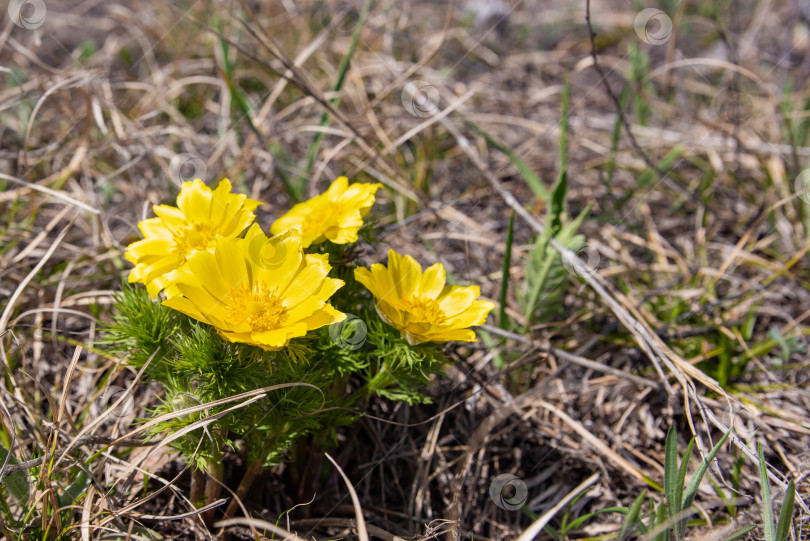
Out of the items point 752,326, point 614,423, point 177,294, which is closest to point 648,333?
point 614,423

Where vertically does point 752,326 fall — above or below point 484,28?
below

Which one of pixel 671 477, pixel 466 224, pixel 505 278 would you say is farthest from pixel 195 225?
pixel 466 224

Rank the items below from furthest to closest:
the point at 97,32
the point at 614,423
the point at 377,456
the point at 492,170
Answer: the point at 97,32 → the point at 492,170 → the point at 614,423 → the point at 377,456

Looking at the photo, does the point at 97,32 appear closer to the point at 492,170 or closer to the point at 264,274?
the point at 492,170

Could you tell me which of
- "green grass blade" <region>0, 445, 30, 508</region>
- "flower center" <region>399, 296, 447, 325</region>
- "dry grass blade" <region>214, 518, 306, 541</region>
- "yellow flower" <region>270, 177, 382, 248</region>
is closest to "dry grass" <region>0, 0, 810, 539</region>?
"green grass blade" <region>0, 445, 30, 508</region>

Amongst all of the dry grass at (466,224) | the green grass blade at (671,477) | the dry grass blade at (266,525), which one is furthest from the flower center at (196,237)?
the green grass blade at (671,477)

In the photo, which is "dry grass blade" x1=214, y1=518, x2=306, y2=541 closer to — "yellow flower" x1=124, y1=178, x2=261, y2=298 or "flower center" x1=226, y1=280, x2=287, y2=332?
"flower center" x1=226, y1=280, x2=287, y2=332
